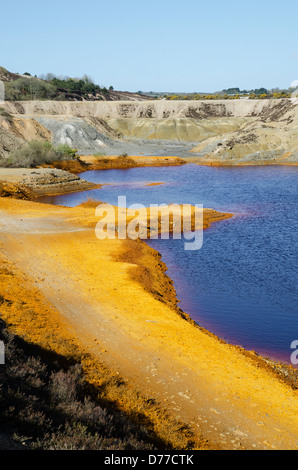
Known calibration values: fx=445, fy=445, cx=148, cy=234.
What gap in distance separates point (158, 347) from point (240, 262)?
14222 millimetres

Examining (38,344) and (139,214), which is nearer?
(38,344)

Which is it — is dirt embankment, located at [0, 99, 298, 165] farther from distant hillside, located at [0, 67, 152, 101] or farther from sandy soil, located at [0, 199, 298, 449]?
sandy soil, located at [0, 199, 298, 449]

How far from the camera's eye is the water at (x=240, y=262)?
63.7 feet

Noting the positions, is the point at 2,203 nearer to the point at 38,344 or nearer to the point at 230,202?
the point at 230,202

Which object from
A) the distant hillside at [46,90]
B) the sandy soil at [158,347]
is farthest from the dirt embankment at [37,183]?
the distant hillside at [46,90]

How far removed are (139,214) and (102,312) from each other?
22.5 metres

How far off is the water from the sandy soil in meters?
1.86

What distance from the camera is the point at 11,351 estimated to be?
10547 millimetres

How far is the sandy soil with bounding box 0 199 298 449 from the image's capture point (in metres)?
10.9

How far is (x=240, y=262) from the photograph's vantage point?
90.9 ft

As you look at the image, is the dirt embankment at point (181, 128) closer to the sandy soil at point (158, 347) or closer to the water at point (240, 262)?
the water at point (240, 262)

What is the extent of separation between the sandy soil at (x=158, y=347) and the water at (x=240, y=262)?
1.86 metres

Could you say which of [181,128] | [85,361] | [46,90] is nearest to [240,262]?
[85,361]
